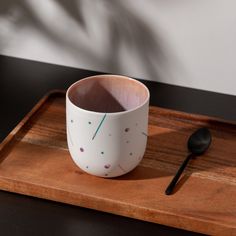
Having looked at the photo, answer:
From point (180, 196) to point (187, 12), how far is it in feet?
1.25

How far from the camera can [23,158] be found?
0.79 m

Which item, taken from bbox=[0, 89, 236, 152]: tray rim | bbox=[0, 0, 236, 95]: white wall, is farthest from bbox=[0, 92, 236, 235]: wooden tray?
bbox=[0, 0, 236, 95]: white wall

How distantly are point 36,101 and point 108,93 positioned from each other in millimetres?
230

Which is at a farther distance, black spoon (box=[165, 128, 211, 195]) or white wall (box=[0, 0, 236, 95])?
white wall (box=[0, 0, 236, 95])

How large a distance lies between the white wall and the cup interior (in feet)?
0.81

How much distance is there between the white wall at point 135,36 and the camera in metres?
0.96

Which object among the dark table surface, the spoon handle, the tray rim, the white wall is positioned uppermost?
the white wall

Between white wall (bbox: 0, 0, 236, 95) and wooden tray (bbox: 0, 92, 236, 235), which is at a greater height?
white wall (bbox: 0, 0, 236, 95)

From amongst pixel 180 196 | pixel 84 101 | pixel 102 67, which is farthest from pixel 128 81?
pixel 102 67

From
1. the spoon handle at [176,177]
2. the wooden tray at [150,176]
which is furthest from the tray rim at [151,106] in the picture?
the spoon handle at [176,177]

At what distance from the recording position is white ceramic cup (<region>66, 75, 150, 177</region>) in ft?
2.28

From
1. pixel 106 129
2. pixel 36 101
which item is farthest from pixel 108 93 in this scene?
pixel 36 101

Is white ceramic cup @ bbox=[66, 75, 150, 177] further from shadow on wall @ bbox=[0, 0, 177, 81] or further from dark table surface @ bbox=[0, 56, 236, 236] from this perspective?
shadow on wall @ bbox=[0, 0, 177, 81]

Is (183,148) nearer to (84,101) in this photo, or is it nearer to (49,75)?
(84,101)
